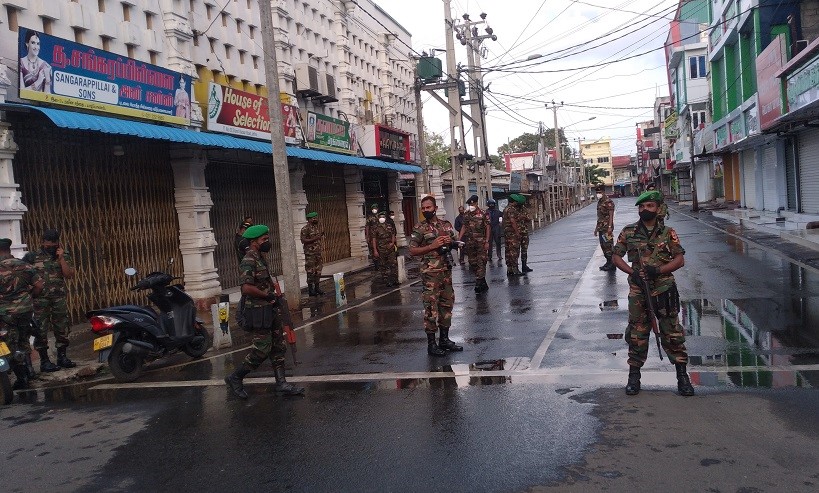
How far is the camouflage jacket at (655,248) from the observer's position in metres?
6.21

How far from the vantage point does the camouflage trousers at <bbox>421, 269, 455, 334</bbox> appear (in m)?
8.30

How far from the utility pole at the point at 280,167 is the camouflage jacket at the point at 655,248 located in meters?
8.20

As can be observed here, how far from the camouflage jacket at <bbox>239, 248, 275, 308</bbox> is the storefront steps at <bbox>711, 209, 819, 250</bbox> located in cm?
1387

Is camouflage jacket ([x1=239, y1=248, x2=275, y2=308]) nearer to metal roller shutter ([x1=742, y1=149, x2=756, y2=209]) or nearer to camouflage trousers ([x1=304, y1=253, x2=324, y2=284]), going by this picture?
camouflage trousers ([x1=304, y1=253, x2=324, y2=284])

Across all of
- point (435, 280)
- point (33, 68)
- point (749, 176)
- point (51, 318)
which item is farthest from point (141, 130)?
point (749, 176)

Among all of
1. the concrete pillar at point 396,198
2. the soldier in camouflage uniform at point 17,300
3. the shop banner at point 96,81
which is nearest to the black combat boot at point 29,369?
the soldier in camouflage uniform at point 17,300

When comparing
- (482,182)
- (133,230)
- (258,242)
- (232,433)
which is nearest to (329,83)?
(133,230)

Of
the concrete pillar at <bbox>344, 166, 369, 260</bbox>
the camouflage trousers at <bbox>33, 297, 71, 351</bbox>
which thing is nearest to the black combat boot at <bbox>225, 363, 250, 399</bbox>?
the camouflage trousers at <bbox>33, 297, 71, 351</bbox>

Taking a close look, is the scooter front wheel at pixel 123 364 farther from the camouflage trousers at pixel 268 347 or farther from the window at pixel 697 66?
the window at pixel 697 66

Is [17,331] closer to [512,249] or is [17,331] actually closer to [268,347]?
[268,347]

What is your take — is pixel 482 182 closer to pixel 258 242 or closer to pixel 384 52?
pixel 384 52

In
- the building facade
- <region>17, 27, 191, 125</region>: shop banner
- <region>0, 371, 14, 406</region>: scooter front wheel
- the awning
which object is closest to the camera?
<region>0, 371, 14, 406</region>: scooter front wheel

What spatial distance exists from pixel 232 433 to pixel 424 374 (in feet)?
7.29

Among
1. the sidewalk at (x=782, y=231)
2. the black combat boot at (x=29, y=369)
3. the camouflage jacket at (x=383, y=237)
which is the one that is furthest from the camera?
the camouflage jacket at (x=383, y=237)
